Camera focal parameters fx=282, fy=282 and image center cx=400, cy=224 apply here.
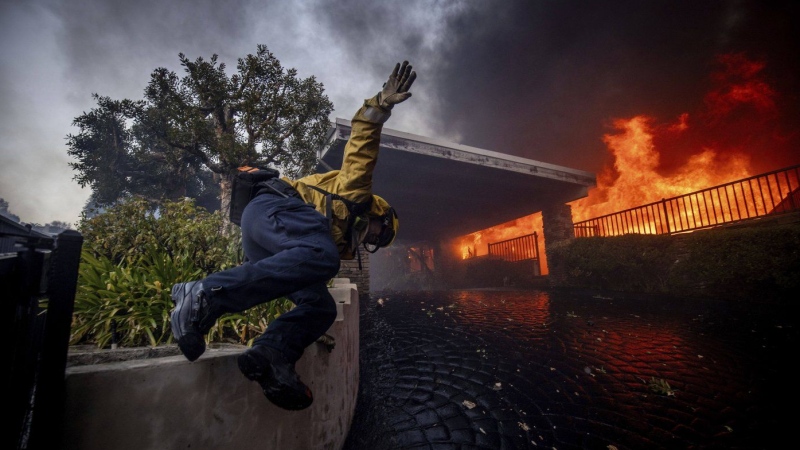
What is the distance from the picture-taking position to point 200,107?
6.86 meters

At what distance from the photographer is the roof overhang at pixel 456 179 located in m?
7.41

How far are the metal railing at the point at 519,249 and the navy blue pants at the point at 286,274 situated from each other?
1293 cm

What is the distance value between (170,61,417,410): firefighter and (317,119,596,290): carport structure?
489cm

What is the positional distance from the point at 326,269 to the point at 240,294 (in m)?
0.42

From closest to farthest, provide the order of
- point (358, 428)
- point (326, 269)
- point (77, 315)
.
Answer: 1. point (326, 269)
2. point (77, 315)
3. point (358, 428)

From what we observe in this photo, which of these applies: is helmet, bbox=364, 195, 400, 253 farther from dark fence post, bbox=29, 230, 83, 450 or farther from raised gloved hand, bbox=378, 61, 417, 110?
dark fence post, bbox=29, 230, 83, 450

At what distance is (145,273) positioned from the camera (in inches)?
96.6

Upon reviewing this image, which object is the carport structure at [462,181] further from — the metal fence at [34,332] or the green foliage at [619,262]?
the metal fence at [34,332]

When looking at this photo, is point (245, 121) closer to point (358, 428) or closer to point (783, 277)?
point (358, 428)

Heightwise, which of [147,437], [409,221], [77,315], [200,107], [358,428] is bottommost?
[358,428]

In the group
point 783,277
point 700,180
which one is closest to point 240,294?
point 783,277

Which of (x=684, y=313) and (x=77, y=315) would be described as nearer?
(x=77, y=315)

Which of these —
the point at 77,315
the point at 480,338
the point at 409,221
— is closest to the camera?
the point at 77,315

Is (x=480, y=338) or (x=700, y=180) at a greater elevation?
(x=700, y=180)
